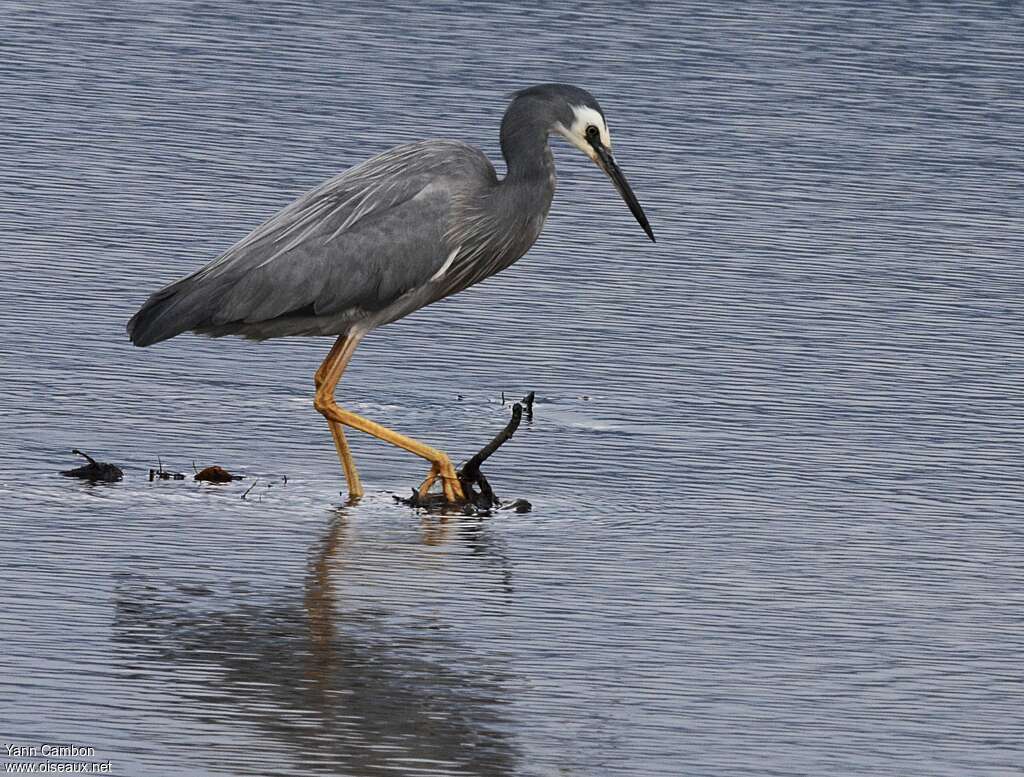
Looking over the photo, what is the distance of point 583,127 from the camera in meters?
10.5

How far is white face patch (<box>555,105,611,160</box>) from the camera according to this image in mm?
10461

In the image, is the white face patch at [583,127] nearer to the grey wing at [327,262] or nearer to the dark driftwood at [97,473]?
the grey wing at [327,262]

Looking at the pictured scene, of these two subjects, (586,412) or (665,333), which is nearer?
(586,412)

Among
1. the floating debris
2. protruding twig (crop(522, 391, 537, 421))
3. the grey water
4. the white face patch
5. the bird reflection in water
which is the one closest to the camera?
the bird reflection in water

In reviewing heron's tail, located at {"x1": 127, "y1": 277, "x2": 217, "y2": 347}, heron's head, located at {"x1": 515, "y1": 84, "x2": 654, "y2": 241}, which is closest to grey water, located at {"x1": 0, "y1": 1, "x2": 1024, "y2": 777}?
heron's tail, located at {"x1": 127, "y1": 277, "x2": 217, "y2": 347}

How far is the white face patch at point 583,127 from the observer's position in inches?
412

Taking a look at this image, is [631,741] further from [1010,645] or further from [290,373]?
[290,373]

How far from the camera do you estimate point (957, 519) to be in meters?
9.60

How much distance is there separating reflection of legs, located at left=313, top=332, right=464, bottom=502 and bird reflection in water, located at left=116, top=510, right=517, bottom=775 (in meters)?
0.77

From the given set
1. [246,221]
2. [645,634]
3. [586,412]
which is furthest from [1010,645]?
[246,221]

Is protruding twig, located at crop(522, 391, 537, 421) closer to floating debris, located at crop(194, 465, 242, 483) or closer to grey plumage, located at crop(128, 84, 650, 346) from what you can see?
grey plumage, located at crop(128, 84, 650, 346)

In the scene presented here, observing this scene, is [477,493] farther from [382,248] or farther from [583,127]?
[583,127]

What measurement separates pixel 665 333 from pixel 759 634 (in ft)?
14.1

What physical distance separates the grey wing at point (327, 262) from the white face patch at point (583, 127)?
441 mm
